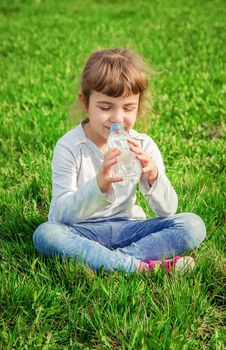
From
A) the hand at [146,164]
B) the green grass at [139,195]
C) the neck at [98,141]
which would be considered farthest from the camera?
the neck at [98,141]

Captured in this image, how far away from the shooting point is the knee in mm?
3115

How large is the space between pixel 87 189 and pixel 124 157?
253 millimetres

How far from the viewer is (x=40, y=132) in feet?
16.0

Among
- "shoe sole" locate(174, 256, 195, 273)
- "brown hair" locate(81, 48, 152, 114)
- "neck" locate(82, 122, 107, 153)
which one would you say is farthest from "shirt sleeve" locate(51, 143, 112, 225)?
"shoe sole" locate(174, 256, 195, 273)

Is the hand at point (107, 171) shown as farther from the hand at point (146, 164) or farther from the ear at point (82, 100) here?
the ear at point (82, 100)

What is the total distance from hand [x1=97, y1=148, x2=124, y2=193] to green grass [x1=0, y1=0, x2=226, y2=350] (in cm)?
41

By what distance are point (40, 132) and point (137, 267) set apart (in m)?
2.14

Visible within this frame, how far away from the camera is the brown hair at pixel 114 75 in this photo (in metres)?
3.16

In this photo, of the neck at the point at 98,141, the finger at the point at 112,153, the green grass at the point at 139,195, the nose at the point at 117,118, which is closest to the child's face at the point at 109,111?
the nose at the point at 117,118

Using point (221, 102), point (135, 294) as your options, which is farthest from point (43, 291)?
point (221, 102)

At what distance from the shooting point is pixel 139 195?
3.87 m

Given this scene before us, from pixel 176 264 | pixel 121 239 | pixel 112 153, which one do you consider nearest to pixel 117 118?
pixel 112 153

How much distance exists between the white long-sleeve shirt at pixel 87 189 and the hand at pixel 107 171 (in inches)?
2.5

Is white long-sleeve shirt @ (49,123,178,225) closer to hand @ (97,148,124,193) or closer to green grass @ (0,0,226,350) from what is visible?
hand @ (97,148,124,193)
